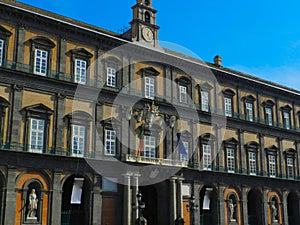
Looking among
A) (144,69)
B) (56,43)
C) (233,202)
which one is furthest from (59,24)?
(233,202)

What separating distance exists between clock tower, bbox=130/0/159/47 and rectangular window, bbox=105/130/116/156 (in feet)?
28.4

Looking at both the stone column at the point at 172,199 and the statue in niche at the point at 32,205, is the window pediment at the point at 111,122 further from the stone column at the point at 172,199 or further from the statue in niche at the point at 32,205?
the statue in niche at the point at 32,205

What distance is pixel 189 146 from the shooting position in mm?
40438

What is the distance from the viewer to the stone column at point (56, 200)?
102ft

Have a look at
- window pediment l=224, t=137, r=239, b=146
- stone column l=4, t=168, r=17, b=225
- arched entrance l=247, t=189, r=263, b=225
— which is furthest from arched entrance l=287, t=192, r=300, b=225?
stone column l=4, t=168, r=17, b=225

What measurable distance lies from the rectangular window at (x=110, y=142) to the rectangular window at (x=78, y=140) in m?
1.92

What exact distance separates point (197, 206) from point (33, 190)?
46.7 ft

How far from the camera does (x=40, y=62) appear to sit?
109ft

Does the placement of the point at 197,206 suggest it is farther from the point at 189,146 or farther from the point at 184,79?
the point at 184,79

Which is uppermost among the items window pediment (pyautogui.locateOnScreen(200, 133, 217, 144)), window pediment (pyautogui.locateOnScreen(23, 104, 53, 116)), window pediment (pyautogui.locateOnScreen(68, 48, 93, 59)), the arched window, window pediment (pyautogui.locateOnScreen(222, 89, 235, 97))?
the arched window

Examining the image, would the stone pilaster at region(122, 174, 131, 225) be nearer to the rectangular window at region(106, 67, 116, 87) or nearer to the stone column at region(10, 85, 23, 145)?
the rectangular window at region(106, 67, 116, 87)

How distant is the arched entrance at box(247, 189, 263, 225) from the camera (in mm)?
43875

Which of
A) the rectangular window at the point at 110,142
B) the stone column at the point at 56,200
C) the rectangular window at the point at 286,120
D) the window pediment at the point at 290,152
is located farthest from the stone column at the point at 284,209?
the stone column at the point at 56,200

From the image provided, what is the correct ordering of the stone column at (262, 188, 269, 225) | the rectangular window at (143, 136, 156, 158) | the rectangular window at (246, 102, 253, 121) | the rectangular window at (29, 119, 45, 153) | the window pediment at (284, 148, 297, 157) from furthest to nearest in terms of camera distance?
the window pediment at (284, 148, 297, 157) < the rectangular window at (246, 102, 253, 121) < the stone column at (262, 188, 269, 225) < the rectangular window at (143, 136, 156, 158) < the rectangular window at (29, 119, 45, 153)
